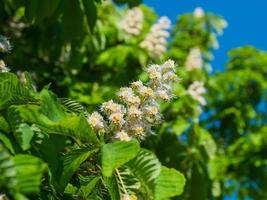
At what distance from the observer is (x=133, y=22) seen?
6578 mm

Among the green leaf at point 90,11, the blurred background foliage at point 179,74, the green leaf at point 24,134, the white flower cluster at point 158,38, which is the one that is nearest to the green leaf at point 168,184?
the green leaf at point 24,134

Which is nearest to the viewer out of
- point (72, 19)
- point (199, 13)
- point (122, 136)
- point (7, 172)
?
point (7, 172)

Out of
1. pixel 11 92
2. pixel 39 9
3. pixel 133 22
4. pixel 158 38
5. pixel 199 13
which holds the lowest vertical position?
pixel 11 92

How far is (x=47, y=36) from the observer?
17.7ft

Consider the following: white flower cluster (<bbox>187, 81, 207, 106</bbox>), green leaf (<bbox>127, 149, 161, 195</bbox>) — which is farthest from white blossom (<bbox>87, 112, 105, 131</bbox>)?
white flower cluster (<bbox>187, 81, 207, 106</bbox>)

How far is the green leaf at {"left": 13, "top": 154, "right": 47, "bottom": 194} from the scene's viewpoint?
1.43m

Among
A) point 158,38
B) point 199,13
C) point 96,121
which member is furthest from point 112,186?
point 199,13

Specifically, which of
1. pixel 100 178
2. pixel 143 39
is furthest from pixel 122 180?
pixel 143 39

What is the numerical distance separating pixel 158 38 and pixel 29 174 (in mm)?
4834

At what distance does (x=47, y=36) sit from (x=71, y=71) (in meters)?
0.51

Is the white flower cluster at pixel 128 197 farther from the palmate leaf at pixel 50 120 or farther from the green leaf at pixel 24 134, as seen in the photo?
the green leaf at pixel 24 134

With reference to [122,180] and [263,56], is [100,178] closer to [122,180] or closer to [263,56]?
[122,180]

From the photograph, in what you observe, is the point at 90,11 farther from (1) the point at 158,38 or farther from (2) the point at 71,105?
(1) the point at 158,38

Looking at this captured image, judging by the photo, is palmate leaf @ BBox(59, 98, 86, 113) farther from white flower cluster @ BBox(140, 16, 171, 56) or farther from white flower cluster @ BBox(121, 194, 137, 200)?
white flower cluster @ BBox(140, 16, 171, 56)
